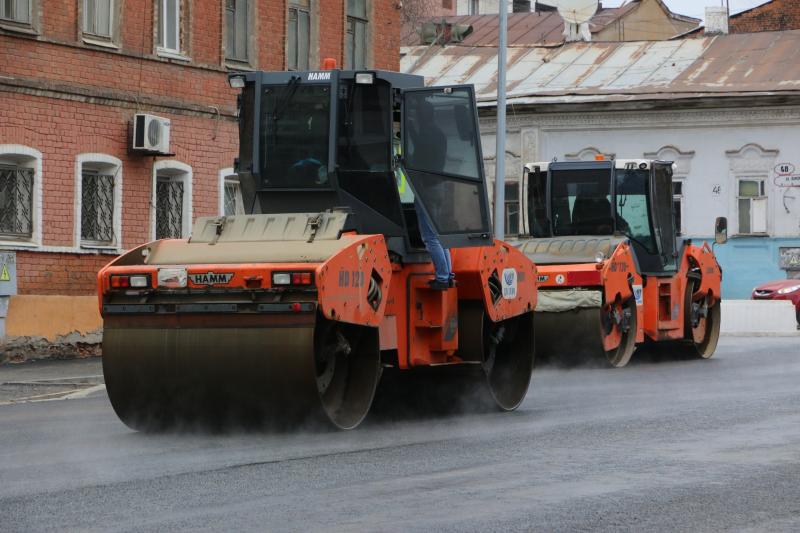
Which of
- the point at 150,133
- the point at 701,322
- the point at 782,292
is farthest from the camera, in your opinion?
the point at 782,292

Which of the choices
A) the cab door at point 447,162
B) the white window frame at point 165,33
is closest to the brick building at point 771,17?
the white window frame at point 165,33

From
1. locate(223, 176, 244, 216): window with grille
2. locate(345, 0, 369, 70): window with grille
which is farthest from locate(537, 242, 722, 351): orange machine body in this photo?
locate(345, 0, 369, 70): window with grille

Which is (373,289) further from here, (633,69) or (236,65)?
(633,69)

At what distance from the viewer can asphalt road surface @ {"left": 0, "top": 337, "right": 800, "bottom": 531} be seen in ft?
27.6

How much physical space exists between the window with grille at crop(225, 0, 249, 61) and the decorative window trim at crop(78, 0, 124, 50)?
2.67m

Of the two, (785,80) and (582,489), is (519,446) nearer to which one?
(582,489)

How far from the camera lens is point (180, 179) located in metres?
26.3

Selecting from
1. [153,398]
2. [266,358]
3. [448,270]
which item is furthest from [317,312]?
[448,270]

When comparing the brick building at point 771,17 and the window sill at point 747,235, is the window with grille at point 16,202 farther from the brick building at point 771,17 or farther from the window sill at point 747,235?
the brick building at point 771,17

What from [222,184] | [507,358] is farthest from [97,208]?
[507,358]

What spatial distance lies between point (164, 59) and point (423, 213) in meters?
12.8

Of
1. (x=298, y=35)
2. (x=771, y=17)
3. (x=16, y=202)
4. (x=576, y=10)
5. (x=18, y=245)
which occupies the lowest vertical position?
(x=18, y=245)

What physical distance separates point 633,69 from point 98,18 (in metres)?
26.8

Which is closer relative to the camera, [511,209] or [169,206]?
[169,206]
